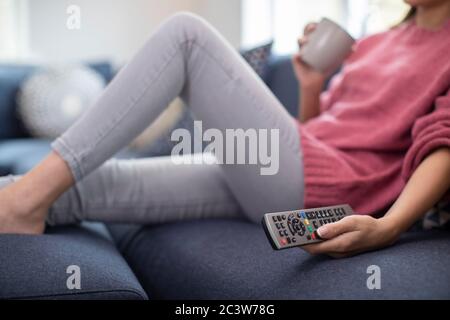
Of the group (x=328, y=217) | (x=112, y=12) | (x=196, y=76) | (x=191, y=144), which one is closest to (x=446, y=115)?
(x=328, y=217)

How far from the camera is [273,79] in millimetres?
1767

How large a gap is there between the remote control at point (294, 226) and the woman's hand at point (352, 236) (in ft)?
0.06

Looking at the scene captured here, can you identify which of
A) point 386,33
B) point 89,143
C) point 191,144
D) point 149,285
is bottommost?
point 149,285

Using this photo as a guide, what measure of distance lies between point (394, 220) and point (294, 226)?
16 centimetres

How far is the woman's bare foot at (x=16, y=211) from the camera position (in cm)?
86

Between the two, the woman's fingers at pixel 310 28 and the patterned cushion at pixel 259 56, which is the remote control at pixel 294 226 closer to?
the woman's fingers at pixel 310 28

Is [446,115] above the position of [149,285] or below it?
above

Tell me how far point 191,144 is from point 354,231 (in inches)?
34.7

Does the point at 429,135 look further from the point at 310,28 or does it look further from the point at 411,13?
the point at 411,13

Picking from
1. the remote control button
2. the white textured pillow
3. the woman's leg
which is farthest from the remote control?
the white textured pillow

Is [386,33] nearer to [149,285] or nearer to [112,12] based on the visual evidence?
[149,285]

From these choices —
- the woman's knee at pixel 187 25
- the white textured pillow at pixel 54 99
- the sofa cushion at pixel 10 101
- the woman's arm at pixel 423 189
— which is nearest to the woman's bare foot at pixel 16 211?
the woman's knee at pixel 187 25

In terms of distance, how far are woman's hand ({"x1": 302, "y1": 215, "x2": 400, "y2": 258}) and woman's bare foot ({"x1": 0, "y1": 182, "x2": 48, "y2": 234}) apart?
463mm

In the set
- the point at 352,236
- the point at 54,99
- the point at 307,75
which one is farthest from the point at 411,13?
the point at 54,99
